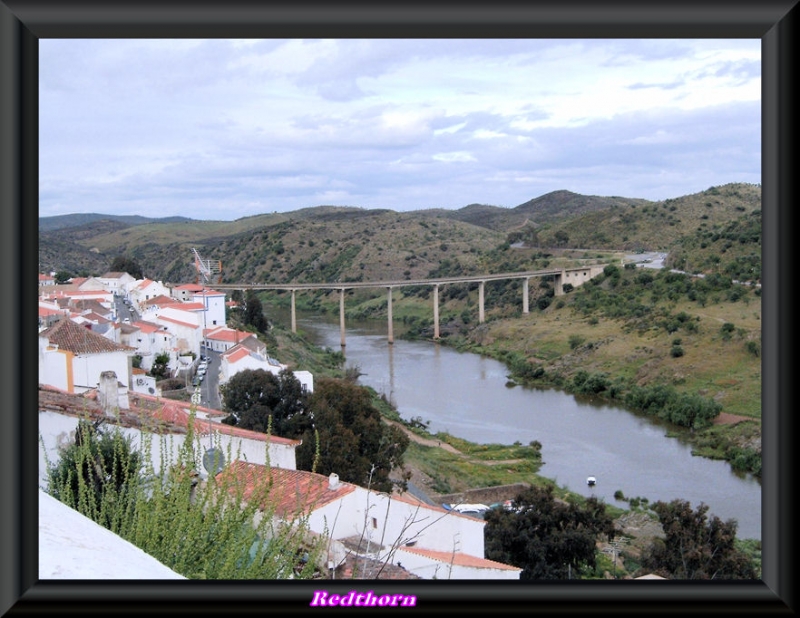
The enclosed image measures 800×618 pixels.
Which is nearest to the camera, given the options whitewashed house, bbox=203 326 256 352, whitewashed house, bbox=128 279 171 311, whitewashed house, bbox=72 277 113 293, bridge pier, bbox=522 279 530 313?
whitewashed house, bbox=203 326 256 352

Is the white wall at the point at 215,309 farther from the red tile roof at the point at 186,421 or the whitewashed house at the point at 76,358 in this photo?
the red tile roof at the point at 186,421

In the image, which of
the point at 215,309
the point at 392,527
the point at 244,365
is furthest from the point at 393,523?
the point at 215,309

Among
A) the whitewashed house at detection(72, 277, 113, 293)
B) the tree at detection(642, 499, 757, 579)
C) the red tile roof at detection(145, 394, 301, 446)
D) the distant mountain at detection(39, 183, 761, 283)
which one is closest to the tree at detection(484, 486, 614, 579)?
the tree at detection(642, 499, 757, 579)

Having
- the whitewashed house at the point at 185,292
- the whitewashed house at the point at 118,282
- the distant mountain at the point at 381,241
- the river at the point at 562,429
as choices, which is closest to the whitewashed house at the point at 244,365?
the river at the point at 562,429

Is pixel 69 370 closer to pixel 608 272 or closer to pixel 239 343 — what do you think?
pixel 239 343

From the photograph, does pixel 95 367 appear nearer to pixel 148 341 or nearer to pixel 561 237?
pixel 148 341

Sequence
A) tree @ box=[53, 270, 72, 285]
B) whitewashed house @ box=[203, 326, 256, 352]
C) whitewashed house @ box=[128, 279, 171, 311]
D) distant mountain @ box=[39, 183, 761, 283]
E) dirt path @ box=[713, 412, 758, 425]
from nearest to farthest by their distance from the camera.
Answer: dirt path @ box=[713, 412, 758, 425] → whitewashed house @ box=[203, 326, 256, 352] → whitewashed house @ box=[128, 279, 171, 311] → tree @ box=[53, 270, 72, 285] → distant mountain @ box=[39, 183, 761, 283]

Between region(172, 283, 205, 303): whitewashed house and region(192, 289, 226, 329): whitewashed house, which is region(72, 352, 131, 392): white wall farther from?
region(172, 283, 205, 303): whitewashed house

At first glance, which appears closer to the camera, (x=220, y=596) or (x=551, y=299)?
(x=220, y=596)
